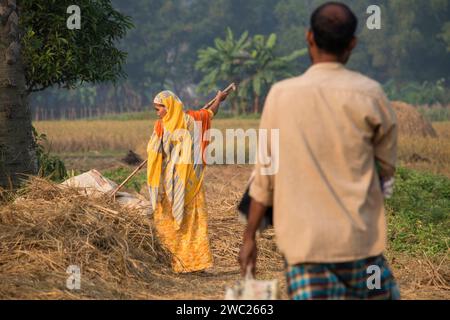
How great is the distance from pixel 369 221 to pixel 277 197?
367 millimetres

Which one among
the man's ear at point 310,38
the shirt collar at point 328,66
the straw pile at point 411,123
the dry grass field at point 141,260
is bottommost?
the straw pile at point 411,123

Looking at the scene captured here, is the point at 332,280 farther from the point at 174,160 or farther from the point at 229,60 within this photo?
the point at 229,60

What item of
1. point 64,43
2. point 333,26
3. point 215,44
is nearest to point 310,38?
point 333,26

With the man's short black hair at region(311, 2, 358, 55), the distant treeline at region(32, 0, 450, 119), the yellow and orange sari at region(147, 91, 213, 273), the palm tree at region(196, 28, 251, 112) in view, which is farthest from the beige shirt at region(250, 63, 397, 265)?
the distant treeline at region(32, 0, 450, 119)

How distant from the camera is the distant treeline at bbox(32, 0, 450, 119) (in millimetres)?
59906

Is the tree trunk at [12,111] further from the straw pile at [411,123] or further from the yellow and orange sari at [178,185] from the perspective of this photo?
the straw pile at [411,123]

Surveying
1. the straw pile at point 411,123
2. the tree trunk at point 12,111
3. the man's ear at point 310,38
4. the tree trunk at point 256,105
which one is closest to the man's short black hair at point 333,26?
the man's ear at point 310,38

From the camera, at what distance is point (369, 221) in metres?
Answer: 3.90

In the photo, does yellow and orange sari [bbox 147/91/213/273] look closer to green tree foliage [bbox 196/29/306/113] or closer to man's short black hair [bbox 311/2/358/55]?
man's short black hair [bbox 311/2/358/55]

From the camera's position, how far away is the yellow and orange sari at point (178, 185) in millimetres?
8492

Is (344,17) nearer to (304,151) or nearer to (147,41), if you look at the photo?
(304,151)

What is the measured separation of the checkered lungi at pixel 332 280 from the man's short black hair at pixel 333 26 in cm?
84

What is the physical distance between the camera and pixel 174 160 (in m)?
8.57
